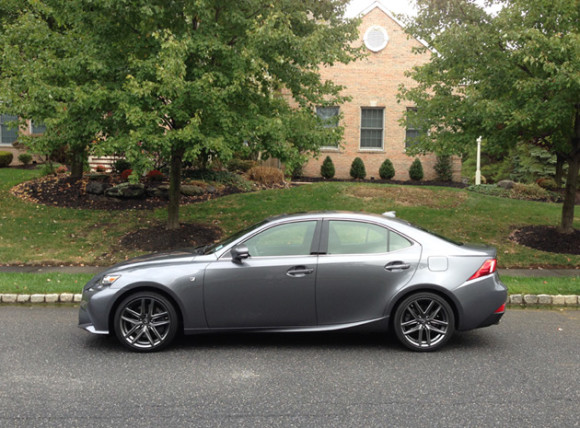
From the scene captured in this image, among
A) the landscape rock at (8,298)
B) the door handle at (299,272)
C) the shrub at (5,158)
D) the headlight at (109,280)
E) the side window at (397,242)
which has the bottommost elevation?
the landscape rock at (8,298)

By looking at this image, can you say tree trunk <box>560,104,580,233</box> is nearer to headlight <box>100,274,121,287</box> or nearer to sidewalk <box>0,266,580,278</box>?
sidewalk <box>0,266,580,278</box>

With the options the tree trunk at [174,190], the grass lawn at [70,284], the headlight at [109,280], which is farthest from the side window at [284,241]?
the tree trunk at [174,190]

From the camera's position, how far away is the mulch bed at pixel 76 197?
1518cm

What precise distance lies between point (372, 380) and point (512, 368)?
4.86 feet

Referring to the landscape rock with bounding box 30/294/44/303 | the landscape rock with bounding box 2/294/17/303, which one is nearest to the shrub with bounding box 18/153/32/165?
the landscape rock with bounding box 2/294/17/303

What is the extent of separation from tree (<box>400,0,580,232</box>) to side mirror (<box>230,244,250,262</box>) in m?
6.54

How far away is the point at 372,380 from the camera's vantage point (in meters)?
4.91

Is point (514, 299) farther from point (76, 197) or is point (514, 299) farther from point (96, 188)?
point (76, 197)

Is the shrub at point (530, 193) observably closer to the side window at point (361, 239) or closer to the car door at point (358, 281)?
the side window at point (361, 239)

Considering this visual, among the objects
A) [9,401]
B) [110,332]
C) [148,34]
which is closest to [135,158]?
[148,34]

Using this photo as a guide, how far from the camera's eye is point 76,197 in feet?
52.0

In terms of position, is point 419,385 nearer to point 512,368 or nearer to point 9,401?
point 512,368

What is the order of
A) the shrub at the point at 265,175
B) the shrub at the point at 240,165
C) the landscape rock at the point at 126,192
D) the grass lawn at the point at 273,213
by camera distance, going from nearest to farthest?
the grass lawn at the point at 273,213 → the landscape rock at the point at 126,192 → the shrub at the point at 265,175 → the shrub at the point at 240,165

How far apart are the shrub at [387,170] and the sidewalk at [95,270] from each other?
1382 centimetres
